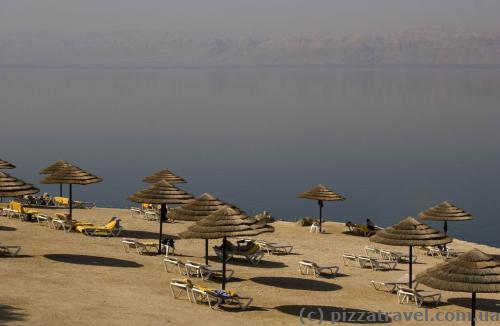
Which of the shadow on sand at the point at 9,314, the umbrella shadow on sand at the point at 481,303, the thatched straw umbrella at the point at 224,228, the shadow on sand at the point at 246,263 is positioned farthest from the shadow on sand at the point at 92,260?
the umbrella shadow on sand at the point at 481,303

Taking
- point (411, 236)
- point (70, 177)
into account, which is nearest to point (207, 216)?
point (411, 236)

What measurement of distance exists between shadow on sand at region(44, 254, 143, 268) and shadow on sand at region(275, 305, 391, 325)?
494cm

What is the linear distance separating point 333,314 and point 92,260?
270 inches

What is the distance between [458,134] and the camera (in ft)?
390

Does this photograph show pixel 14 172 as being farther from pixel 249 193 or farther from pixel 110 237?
pixel 110 237

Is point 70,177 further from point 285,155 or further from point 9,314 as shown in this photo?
point 285,155

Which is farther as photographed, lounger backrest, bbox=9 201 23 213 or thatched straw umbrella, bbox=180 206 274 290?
lounger backrest, bbox=9 201 23 213

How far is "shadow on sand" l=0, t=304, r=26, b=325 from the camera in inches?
605

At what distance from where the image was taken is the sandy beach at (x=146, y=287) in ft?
54.8

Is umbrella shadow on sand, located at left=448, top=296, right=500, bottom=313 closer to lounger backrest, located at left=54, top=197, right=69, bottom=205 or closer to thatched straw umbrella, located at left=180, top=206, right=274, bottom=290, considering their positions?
thatched straw umbrella, located at left=180, top=206, right=274, bottom=290

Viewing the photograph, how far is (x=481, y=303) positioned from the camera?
2080cm

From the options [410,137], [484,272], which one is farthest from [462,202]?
[410,137]

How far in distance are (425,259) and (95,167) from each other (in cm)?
5273

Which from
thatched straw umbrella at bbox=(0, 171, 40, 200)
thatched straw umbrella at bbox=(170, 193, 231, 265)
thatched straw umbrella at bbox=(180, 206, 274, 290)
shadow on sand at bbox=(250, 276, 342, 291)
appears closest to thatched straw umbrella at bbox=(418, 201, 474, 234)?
shadow on sand at bbox=(250, 276, 342, 291)
